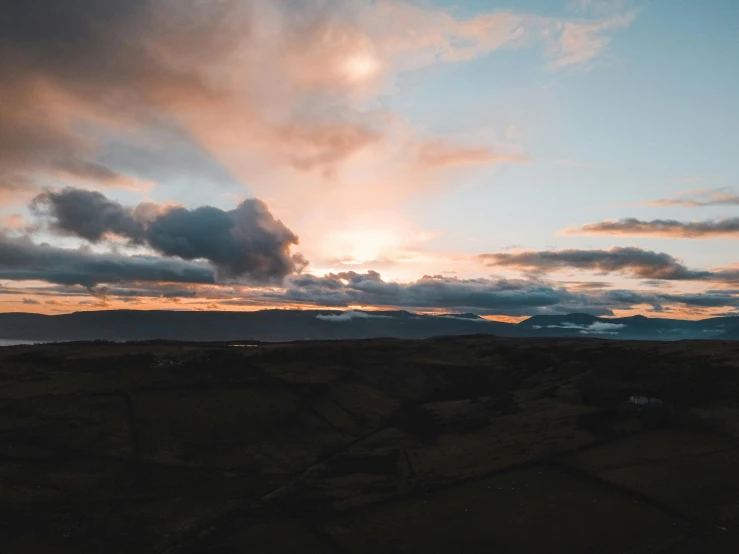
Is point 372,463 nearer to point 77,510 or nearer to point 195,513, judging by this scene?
point 195,513

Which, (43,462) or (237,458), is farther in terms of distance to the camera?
(237,458)

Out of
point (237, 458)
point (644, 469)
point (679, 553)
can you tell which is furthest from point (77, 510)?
point (644, 469)

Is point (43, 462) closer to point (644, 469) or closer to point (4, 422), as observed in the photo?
point (4, 422)

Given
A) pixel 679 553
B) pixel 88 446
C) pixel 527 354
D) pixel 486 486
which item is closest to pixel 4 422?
pixel 88 446

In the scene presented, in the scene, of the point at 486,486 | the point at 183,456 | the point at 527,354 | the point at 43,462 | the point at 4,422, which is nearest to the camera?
the point at 486,486

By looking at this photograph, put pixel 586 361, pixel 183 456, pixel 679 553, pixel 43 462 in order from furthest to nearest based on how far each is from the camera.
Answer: pixel 586 361 → pixel 183 456 → pixel 43 462 → pixel 679 553

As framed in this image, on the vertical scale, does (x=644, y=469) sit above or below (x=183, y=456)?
above
